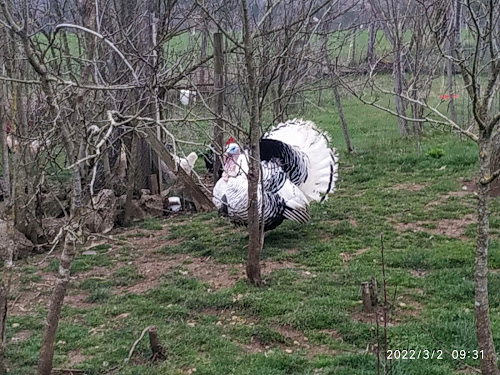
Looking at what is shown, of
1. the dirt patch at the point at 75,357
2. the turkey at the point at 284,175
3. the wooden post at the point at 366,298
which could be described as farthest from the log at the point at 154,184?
the wooden post at the point at 366,298

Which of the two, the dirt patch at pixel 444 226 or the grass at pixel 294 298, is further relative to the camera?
the dirt patch at pixel 444 226

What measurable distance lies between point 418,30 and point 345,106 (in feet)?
27.7

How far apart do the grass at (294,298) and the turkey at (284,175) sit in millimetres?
468

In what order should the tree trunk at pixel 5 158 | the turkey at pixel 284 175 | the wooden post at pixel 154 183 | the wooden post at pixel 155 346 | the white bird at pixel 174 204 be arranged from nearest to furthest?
the wooden post at pixel 155 346
the tree trunk at pixel 5 158
the turkey at pixel 284 175
the white bird at pixel 174 204
the wooden post at pixel 154 183

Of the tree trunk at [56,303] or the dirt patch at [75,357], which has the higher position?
the tree trunk at [56,303]

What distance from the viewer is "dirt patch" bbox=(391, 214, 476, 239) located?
7.38m

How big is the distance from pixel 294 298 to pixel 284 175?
191 cm

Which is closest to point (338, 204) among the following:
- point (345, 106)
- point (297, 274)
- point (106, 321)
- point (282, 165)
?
point (282, 165)

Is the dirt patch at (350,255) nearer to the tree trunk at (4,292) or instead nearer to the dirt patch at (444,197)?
the dirt patch at (444,197)

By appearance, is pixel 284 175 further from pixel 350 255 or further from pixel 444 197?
pixel 444 197

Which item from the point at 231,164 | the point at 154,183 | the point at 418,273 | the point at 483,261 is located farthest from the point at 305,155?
the point at 483,261

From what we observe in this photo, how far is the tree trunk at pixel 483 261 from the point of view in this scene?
3.15 metres

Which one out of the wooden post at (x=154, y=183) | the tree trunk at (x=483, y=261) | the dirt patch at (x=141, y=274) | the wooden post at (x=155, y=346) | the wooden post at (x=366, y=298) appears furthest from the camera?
the wooden post at (x=154, y=183)

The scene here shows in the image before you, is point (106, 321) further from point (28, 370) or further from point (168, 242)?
point (168, 242)
